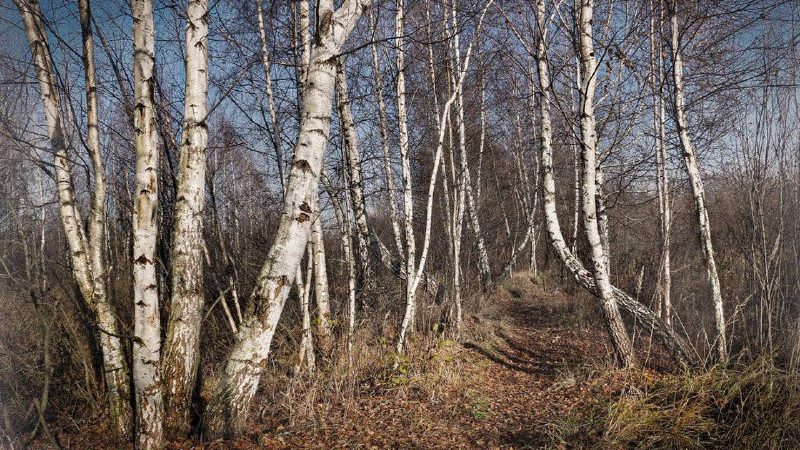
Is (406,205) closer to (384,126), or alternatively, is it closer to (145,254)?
(384,126)

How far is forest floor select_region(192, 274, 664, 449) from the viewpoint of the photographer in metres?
3.89

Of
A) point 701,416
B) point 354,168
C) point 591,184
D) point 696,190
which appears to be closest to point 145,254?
point 354,168

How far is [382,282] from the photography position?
779 centimetres

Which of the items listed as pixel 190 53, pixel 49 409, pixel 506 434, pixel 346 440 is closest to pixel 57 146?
pixel 190 53

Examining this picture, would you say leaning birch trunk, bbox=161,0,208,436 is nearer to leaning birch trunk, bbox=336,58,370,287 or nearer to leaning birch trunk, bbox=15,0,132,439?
leaning birch trunk, bbox=15,0,132,439

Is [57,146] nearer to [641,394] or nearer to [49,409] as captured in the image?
[49,409]

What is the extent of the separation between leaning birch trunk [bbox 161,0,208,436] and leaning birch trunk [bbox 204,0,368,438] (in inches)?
13.1

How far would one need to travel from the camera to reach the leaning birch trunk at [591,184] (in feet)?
17.0

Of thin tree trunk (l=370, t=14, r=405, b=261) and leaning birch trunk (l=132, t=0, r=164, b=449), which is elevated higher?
thin tree trunk (l=370, t=14, r=405, b=261)

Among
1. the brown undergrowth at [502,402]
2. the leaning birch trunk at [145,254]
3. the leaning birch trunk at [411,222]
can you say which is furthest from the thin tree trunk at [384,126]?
the leaning birch trunk at [145,254]

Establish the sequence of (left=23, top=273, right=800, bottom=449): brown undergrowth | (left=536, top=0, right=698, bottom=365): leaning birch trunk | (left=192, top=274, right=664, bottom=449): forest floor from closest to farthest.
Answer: (left=23, top=273, right=800, bottom=449): brown undergrowth, (left=192, top=274, right=664, bottom=449): forest floor, (left=536, top=0, right=698, bottom=365): leaning birch trunk

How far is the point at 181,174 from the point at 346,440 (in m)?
2.58

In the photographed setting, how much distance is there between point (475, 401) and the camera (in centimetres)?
489

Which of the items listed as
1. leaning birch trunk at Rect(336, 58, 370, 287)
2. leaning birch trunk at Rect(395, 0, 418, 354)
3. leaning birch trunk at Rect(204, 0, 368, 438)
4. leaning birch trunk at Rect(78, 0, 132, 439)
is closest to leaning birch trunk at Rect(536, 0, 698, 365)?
leaning birch trunk at Rect(395, 0, 418, 354)
